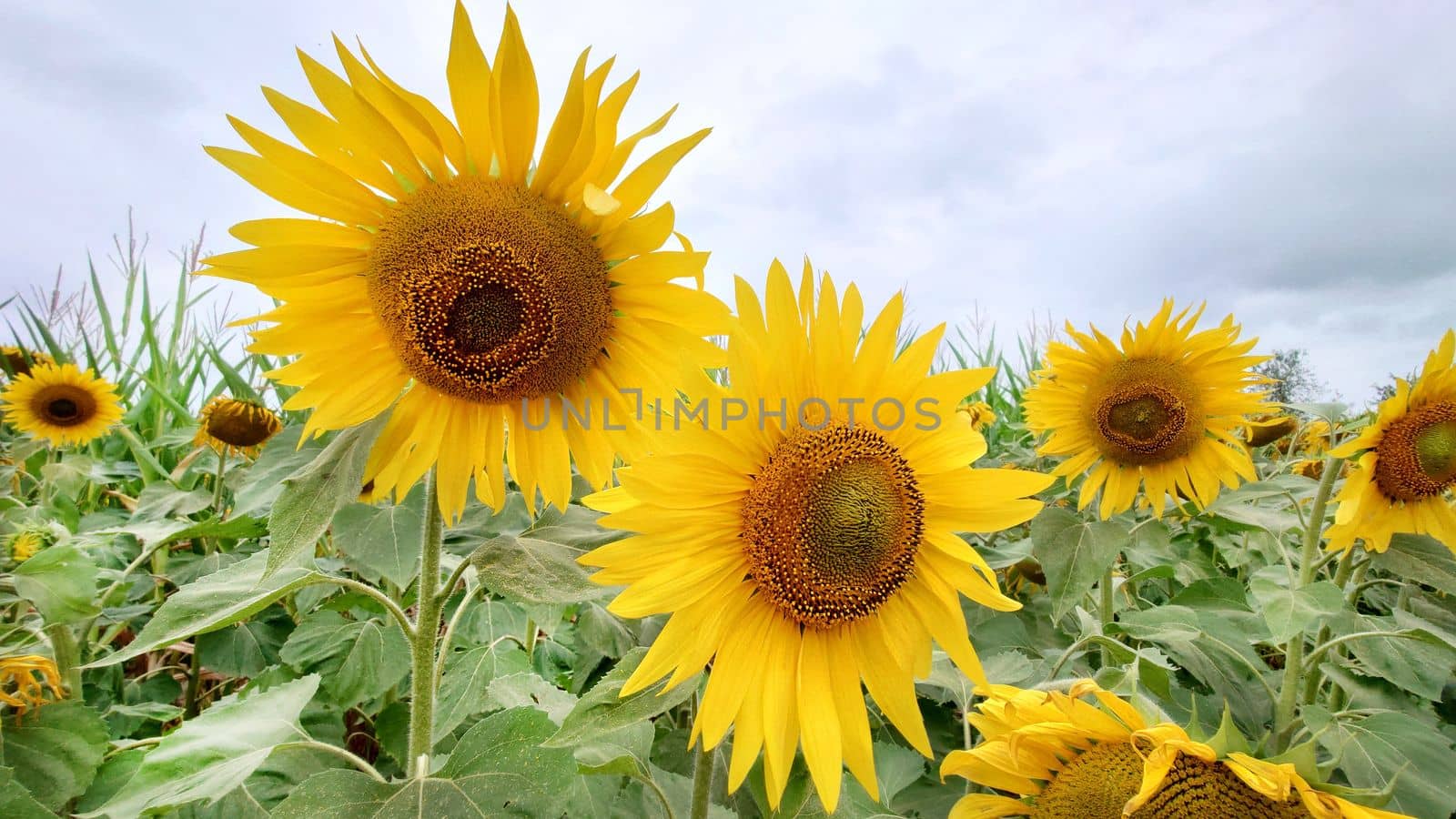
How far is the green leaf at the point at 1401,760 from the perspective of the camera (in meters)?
1.74

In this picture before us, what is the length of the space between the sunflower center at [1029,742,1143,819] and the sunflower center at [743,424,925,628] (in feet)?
1.40

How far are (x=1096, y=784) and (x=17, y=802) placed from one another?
6.18 ft

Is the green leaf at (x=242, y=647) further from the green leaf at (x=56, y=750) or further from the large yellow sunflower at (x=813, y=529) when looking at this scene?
the large yellow sunflower at (x=813, y=529)

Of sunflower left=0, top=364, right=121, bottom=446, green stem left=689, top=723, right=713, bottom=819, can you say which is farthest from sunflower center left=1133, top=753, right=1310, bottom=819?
sunflower left=0, top=364, right=121, bottom=446

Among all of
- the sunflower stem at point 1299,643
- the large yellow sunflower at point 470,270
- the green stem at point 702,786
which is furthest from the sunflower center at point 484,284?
the sunflower stem at point 1299,643

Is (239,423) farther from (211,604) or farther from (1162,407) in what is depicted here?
(1162,407)

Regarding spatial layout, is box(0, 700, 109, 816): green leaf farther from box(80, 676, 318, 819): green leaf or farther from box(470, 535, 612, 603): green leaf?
box(470, 535, 612, 603): green leaf

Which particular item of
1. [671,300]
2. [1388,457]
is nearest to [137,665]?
[671,300]

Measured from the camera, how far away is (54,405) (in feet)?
14.7

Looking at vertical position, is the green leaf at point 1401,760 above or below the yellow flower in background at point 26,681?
above

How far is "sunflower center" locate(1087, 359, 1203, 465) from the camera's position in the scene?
2.81 m

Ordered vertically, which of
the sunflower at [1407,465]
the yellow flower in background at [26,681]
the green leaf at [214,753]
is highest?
the sunflower at [1407,465]

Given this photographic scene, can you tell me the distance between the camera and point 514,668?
74.4 inches

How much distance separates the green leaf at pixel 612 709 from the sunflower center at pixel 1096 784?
604 mm
